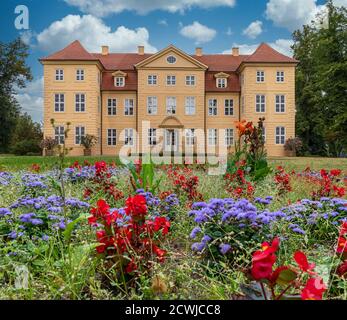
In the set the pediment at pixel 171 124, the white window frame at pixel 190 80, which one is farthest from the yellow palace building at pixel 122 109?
the white window frame at pixel 190 80

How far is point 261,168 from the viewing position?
4.89m

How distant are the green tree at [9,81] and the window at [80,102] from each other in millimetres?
2124

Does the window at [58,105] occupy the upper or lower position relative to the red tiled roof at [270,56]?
lower

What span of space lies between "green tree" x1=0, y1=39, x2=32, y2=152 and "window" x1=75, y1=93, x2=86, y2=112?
2.12 metres

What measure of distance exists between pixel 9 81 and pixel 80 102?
2906 millimetres

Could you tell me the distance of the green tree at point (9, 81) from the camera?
6.62ft

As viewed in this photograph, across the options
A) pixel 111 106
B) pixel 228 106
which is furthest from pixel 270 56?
pixel 111 106

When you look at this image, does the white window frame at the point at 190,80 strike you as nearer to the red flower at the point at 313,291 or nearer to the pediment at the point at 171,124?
the pediment at the point at 171,124

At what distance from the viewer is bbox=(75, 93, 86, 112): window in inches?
201

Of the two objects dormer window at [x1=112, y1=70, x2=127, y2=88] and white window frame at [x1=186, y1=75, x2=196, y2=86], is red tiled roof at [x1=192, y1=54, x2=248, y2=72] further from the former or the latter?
dormer window at [x1=112, y1=70, x2=127, y2=88]

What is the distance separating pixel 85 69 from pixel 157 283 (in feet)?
15.5

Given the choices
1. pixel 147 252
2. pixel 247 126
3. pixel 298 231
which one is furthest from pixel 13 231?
pixel 247 126

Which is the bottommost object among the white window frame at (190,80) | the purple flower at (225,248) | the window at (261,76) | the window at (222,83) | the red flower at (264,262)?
the purple flower at (225,248)
